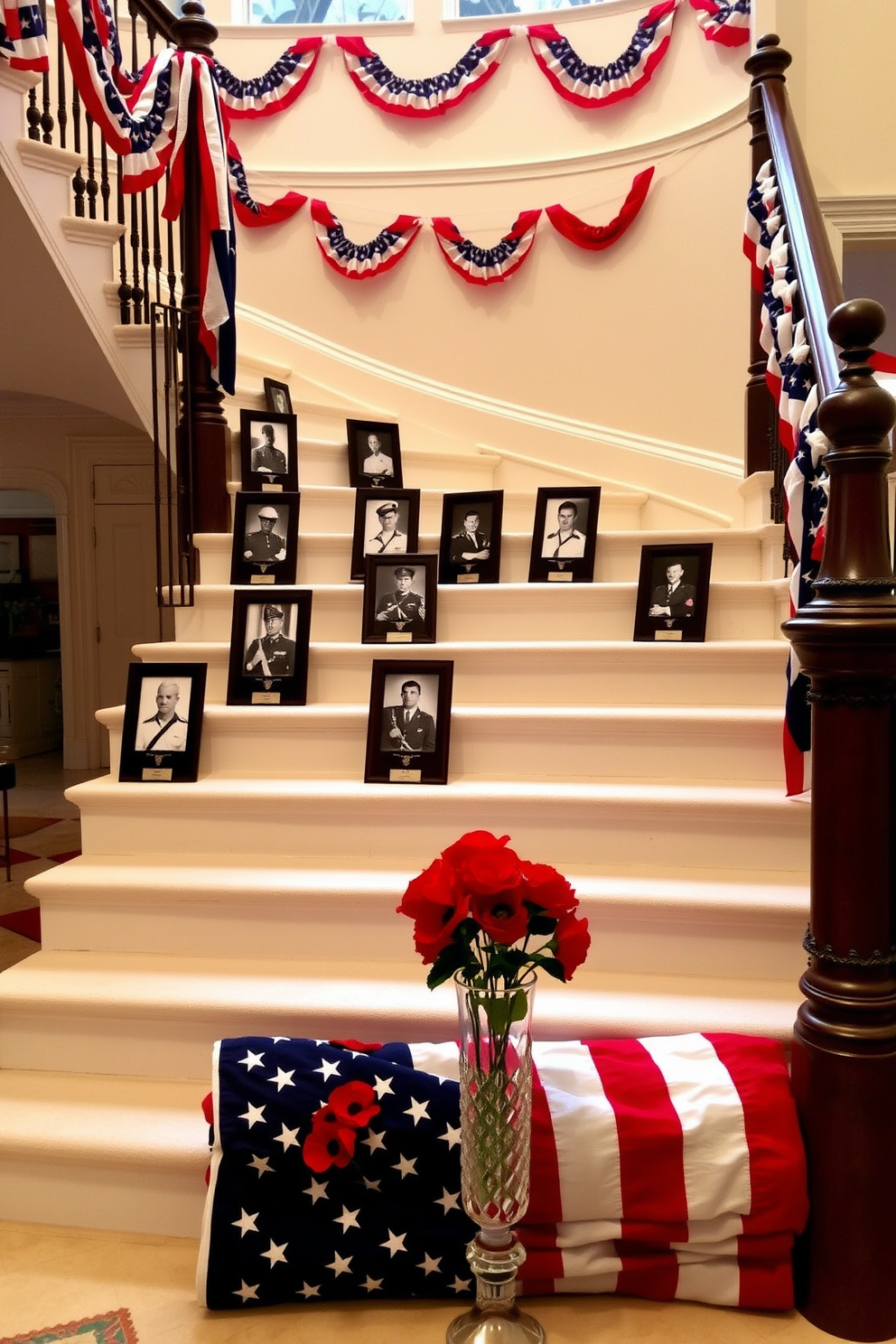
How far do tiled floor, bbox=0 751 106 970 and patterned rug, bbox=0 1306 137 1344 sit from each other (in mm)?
1697

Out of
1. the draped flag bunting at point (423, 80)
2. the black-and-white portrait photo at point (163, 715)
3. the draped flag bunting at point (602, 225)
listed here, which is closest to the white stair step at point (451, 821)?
the black-and-white portrait photo at point (163, 715)

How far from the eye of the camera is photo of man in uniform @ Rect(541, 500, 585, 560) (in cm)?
300

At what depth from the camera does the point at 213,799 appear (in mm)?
2336

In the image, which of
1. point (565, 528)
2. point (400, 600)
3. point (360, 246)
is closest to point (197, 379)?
point (400, 600)

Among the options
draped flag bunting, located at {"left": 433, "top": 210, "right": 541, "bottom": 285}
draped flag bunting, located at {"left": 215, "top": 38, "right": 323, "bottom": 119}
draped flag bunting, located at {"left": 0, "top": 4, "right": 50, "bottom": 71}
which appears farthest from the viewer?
draped flag bunting, located at {"left": 215, "top": 38, "right": 323, "bottom": 119}

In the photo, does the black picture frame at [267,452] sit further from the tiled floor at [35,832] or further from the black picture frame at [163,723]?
the tiled floor at [35,832]

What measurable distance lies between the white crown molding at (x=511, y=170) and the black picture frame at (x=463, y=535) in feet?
6.87

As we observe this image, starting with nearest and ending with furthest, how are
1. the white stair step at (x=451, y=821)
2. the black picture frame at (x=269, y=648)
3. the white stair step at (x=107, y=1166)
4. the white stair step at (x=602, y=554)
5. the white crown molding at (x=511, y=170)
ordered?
the white stair step at (x=107, y=1166) < the white stair step at (x=451, y=821) < the black picture frame at (x=269, y=648) < the white stair step at (x=602, y=554) < the white crown molding at (x=511, y=170)

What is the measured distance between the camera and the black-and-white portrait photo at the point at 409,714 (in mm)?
2404

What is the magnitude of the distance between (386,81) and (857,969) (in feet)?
14.6

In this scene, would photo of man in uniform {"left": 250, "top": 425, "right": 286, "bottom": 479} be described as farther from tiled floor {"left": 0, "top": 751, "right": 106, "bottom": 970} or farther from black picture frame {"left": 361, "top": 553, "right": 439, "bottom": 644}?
tiled floor {"left": 0, "top": 751, "right": 106, "bottom": 970}

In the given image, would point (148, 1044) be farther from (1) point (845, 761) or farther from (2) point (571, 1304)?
(1) point (845, 761)

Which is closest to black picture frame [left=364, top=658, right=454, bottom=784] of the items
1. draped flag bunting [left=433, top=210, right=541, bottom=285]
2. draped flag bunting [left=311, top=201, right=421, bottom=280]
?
draped flag bunting [left=433, top=210, right=541, bottom=285]

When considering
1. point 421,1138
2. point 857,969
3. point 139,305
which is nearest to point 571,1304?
point 421,1138
